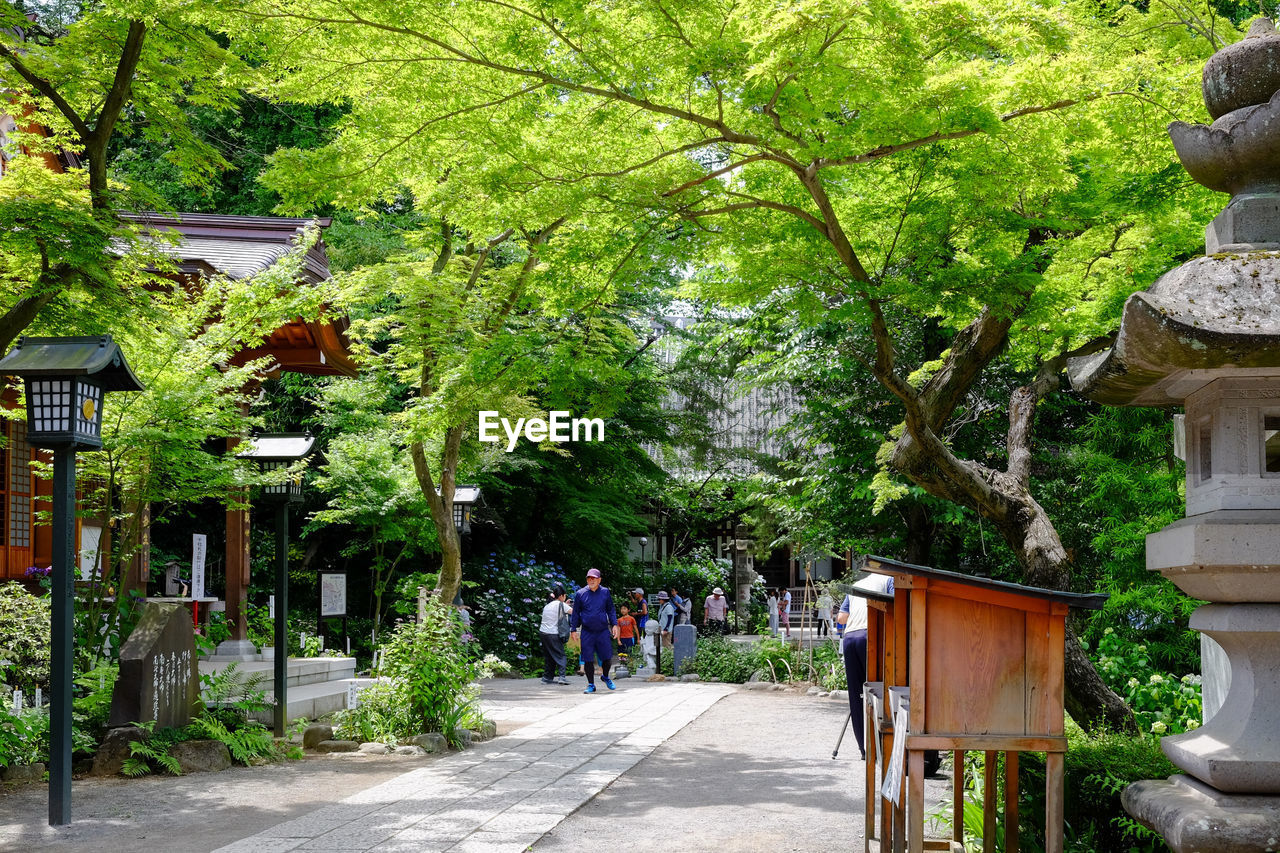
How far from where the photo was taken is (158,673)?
950 centimetres

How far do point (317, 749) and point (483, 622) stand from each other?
12331mm

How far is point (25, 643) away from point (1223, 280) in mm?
10053

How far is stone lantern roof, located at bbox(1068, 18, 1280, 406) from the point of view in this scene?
12.5ft

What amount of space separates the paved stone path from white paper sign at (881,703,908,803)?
7.66ft

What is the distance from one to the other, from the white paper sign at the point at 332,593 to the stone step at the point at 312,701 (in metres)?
2.59

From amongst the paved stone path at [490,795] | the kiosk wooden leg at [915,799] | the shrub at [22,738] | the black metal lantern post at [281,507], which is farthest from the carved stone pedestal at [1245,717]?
the black metal lantern post at [281,507]

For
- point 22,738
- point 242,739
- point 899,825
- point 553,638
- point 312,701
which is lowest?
point 553,638

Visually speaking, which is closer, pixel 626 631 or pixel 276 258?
pixel 276 258

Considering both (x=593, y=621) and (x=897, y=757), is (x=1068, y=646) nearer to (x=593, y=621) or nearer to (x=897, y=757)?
(x=897, y=757)

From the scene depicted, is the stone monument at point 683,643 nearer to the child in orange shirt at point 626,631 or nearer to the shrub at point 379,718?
the child in orange shirt at point 626,631

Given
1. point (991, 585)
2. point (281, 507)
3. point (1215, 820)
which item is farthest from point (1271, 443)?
point (281, 507)

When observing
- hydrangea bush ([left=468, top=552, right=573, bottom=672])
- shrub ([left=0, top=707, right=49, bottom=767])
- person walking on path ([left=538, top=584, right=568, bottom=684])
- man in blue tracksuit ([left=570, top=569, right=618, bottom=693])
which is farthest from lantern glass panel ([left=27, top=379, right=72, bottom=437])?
hydrangea bush ([left=468, top=552, right=573, bottom=672])

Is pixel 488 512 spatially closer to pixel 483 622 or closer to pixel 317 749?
pixel 483 622

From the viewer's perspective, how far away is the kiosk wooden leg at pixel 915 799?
5012mm
